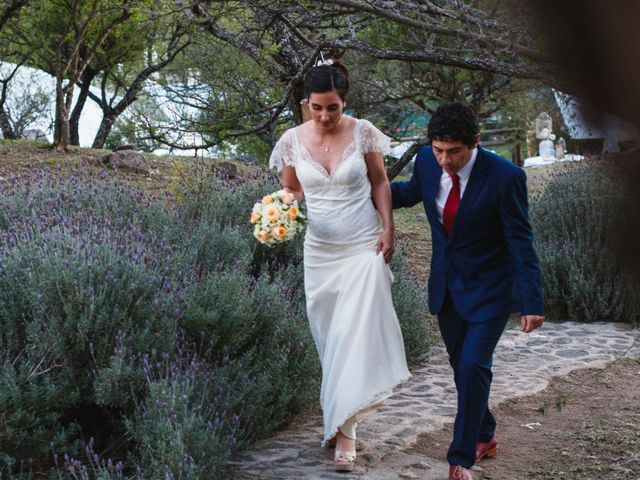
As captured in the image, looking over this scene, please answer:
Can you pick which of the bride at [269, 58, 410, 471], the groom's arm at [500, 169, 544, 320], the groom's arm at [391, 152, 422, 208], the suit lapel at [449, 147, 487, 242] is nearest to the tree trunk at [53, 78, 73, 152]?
the bride at [269, 58, 410, 471]

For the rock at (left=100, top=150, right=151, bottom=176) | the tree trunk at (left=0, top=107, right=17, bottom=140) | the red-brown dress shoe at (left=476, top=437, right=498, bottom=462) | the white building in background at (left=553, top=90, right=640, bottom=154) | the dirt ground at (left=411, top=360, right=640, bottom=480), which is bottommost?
the dirt ground at (left=411, top=360, right=640, bottom=480)

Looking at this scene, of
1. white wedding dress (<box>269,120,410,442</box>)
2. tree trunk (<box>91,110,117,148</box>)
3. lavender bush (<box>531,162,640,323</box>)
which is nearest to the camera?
white wedding dress (<box>269,120,410,442</box>)

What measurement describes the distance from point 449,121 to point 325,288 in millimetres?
1235

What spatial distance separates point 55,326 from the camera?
4227mm

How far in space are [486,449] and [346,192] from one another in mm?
1558

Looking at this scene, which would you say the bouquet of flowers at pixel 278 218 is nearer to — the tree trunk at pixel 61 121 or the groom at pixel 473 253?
the groom at pixel 473 253

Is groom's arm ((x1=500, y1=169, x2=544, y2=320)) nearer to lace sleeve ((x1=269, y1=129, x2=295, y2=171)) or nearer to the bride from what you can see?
the bride

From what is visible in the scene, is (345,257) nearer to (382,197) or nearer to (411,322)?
(382,197)

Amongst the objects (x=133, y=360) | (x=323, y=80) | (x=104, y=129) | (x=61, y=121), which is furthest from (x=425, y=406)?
(x=104, y=129)

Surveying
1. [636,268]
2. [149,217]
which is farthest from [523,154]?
[636,268]

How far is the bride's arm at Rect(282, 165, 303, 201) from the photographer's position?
5.05 metres

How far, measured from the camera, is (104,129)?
21750 millimetres

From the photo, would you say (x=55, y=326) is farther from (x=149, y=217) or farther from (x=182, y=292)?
(x=149, y=217)

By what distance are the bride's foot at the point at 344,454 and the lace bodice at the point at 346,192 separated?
102 cm
